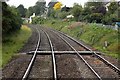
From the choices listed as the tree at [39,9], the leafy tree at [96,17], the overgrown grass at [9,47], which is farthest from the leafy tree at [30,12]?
the overgrown grass at [9,47]

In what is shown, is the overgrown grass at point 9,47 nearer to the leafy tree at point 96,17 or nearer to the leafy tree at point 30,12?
the leafy tree at point 96,17

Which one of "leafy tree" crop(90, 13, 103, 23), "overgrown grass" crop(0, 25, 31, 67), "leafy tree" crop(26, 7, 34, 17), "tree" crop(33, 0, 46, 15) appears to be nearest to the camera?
"overgrown grass" crop(0, 25, 31, 67)

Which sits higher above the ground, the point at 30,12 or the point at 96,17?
the point at 30,12

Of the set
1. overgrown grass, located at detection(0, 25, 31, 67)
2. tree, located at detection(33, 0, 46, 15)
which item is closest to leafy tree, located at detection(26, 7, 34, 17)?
tree, located at detection(33, 0, 46, 15)

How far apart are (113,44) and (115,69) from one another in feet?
36.0

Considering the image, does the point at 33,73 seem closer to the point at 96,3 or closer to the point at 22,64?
the point at 22,64

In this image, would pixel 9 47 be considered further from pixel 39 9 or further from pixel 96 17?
pixel 39 9

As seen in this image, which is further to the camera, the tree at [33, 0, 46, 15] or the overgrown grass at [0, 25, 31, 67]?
the tree at [33, 0, 46, 15]

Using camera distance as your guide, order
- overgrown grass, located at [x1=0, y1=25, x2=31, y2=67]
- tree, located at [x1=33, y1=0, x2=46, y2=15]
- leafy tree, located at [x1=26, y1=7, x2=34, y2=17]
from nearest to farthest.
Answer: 1. overgrown grass, located at [x1=0, y1=25, x2=31, y2=67]
2. leafy tree, located at [x1=26, y1=7, x2=34, y2=17]
3. tree, located at [x1=33, y1=0, x2=46, y2=15]

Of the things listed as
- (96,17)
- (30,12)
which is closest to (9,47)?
(96,17)

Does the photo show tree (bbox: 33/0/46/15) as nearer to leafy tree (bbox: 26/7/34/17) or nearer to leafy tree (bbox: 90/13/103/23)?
leafy tree (bbox: 26/7/34/17)

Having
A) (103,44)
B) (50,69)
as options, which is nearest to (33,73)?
(50,69)

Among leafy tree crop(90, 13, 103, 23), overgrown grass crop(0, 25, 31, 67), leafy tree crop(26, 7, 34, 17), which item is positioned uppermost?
leafy tree crop(26, 7, 34, 17)

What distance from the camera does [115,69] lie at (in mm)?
15297
